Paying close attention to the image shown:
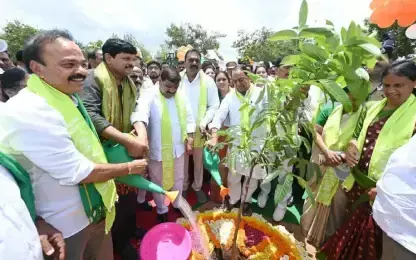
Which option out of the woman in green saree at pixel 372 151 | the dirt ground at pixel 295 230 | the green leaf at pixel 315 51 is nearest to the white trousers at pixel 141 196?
the dirt ground at pixel 295 230

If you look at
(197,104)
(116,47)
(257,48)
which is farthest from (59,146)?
(257,48)

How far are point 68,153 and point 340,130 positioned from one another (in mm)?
2044

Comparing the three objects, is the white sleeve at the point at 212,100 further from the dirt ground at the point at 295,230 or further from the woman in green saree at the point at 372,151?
the woman in green saree at the point at 372,151

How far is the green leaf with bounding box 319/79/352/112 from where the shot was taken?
1.18 m

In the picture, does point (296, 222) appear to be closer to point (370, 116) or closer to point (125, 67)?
point (370, 116)

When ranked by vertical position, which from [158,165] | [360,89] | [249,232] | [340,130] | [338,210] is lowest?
[249,232]

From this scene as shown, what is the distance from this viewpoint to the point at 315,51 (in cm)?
128

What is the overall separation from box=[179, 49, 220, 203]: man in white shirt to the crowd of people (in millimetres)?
249

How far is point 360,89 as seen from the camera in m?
1.32

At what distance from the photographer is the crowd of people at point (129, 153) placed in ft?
4.11

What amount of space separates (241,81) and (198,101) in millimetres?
799

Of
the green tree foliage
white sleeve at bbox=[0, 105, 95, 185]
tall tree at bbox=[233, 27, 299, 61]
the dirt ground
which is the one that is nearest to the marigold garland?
the dirt ground

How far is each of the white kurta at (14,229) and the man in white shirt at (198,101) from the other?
257cm

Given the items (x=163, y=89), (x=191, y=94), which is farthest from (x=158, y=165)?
(x=191, y=94)
